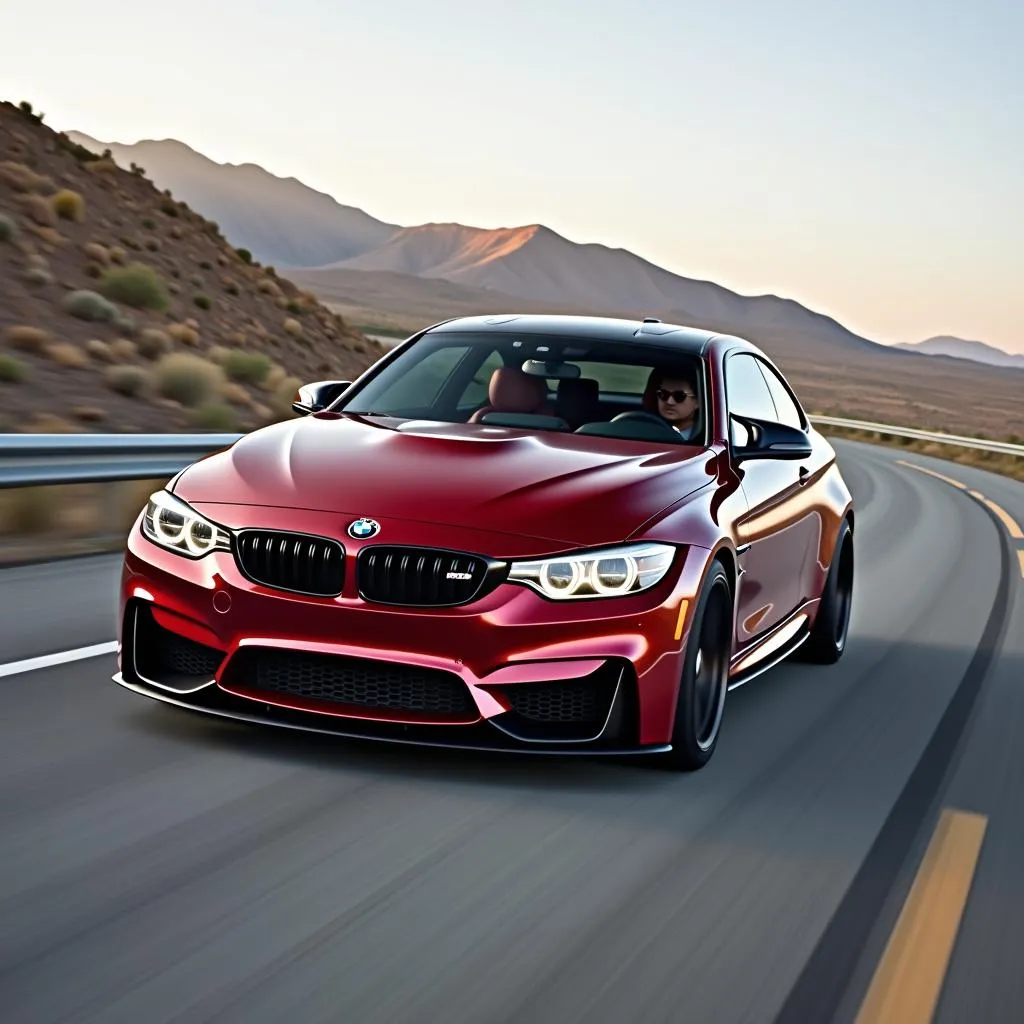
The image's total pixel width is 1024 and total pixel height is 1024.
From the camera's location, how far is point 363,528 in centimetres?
511

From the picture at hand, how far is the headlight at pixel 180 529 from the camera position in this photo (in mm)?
5266

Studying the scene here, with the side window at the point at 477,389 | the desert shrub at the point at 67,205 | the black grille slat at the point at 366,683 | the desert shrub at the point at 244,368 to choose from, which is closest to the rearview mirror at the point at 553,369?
the side window at the point at 477,389

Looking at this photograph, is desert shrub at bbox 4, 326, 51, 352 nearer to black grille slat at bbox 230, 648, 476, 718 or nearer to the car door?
the car door

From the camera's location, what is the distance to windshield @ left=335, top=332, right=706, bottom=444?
6730mm

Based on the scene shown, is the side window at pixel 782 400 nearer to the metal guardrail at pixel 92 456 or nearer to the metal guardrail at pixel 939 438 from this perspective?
the metal guardrail at pixel 92 456

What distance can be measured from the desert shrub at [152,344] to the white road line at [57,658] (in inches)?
785

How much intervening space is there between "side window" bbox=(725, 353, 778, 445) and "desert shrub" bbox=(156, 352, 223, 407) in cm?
1481

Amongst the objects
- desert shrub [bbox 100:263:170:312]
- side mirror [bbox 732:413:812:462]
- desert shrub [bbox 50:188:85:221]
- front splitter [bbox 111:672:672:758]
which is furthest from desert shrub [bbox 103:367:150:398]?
front splitter [bbox 111:672:672:758]

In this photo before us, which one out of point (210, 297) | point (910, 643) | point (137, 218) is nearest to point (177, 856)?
point (910, 643)

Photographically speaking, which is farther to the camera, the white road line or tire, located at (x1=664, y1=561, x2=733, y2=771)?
the white road line

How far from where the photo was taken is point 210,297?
119ft

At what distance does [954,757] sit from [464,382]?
2508 millimetres

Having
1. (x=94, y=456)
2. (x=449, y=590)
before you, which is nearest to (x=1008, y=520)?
(x=94, y=456)

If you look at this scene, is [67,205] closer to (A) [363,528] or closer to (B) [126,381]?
(B) [126,381]
